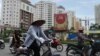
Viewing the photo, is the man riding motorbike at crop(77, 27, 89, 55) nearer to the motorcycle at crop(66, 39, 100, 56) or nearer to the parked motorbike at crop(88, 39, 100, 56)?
the motorcycle at crop(66, 39, 100, 56)

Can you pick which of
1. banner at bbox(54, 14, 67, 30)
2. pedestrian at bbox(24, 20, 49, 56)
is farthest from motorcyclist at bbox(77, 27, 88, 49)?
banner at bbox(54, 14, 67, 30)

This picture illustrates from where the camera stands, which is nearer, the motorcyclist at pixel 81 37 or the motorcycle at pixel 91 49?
the motorcycle at pixel 91 49

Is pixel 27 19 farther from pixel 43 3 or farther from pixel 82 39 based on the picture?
pixel 82 39

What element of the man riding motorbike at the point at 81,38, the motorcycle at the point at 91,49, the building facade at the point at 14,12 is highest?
the building facade at the point at 14,12

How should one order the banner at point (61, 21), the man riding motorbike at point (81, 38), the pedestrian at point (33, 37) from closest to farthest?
the pedestrian at point (33, 37)
the man riding motorbike at point (81, 38)
the banner at point (61, 21)

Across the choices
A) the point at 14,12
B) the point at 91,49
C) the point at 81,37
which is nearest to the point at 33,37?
the point at 91,49

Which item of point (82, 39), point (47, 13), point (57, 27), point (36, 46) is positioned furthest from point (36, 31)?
point (47, 13)

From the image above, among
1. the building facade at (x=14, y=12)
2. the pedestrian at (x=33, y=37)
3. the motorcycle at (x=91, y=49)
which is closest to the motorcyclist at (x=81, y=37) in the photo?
the motorcycle at (x=91, y=49)

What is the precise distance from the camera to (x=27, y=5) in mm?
120938

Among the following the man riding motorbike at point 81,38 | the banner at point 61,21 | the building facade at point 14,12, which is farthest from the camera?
the building facade at point 14,12

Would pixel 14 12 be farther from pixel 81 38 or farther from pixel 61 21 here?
pixel 81 38

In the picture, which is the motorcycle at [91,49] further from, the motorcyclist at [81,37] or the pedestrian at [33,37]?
the pedestrian at [33,37]

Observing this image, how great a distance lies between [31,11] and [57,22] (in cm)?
5248

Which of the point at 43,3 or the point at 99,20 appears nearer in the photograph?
the point at 99,20
